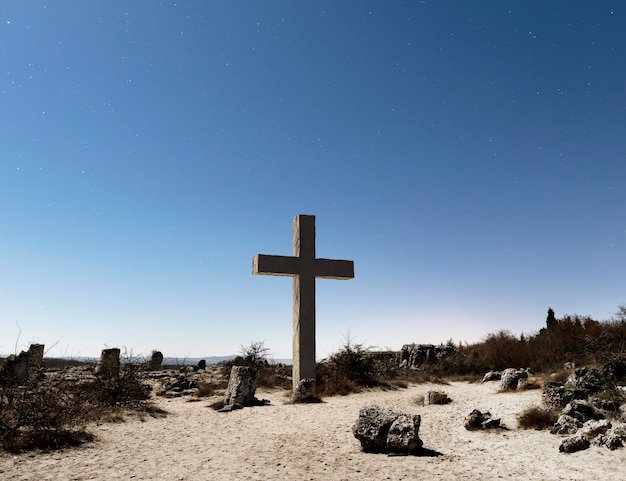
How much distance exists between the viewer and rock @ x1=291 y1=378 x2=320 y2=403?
1220cm

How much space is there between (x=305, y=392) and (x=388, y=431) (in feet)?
17.7

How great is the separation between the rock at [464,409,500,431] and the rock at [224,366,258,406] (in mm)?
5677

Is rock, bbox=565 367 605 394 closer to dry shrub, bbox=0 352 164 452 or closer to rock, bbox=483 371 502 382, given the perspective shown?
rock, bbox=483 371 502 382

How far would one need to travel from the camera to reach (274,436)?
27.6ft

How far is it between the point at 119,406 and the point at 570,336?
1527 centimetres

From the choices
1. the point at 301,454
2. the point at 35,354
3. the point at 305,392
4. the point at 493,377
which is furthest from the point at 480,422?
the point at 35,354

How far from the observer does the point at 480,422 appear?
330 inches

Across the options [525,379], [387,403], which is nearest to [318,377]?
[387,403]

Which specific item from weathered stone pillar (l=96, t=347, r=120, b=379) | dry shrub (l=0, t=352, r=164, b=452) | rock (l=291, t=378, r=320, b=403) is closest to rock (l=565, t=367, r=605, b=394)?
rock (l=291, t=378, r=320, b=403)

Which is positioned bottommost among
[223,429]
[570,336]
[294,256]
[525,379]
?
[223,429]

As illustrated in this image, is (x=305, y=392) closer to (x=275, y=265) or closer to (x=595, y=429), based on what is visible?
(x=275, y=265)

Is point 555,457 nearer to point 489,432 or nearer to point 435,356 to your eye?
point 489,432

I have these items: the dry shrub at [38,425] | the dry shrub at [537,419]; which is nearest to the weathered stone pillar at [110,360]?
the dry shrub at [38,425]

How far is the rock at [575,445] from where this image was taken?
260 inches
